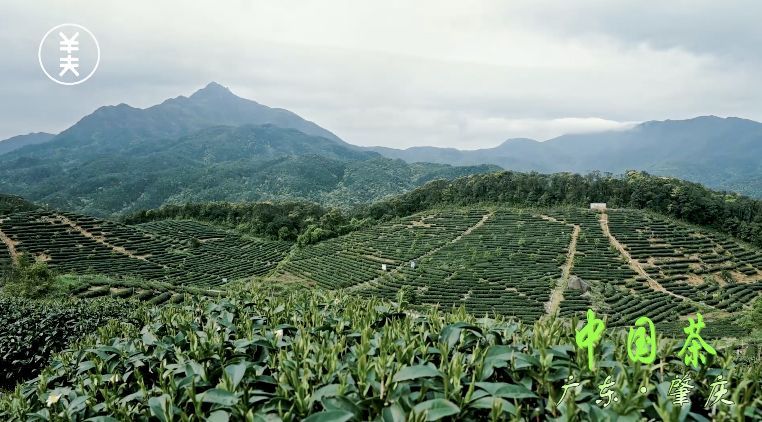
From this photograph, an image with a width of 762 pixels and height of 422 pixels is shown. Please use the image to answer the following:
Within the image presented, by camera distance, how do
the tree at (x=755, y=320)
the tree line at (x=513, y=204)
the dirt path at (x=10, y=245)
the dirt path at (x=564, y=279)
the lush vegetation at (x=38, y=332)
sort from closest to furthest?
1. the lush vegetation at (x=38, y=332)
2. the tree at (x=755, y=320)
3. the dirt path at (x=564, y=279)
4. the dirt path at (x=10, y=245)
5. the tree line at (x=513, y=204)

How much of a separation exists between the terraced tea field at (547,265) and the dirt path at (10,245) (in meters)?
25.0

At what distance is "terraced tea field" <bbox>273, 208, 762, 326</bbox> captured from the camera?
36.4 metres

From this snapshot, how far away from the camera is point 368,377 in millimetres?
2885

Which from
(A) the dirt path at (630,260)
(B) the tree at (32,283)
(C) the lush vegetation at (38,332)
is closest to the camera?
(C) the lush vegetation at (38,332)

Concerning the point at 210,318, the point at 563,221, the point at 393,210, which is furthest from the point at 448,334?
the point at 393,210

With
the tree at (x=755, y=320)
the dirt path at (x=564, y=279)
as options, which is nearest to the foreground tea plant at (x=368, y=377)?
the dirt path at (x=564, y=279)

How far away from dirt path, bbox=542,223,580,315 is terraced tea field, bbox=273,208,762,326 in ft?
0.33

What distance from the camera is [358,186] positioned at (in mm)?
161000

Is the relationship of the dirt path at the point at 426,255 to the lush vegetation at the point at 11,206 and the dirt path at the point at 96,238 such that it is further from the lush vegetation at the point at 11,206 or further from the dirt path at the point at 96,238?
the lush vegetation at the point at 11,206

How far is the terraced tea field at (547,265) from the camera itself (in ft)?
119

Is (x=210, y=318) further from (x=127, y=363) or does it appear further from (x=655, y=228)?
(x=655, y=228)

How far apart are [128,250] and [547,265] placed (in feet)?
153

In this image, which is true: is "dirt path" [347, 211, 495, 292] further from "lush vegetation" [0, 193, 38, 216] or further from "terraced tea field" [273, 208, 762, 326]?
"lush vegetation" [0, 193, 38, 216]

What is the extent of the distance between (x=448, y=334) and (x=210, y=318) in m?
2.88
